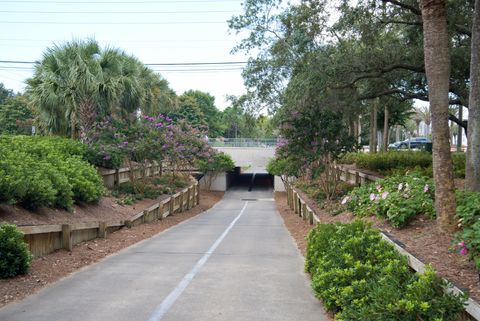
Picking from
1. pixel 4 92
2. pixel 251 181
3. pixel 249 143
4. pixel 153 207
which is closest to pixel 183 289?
pixel 153 207

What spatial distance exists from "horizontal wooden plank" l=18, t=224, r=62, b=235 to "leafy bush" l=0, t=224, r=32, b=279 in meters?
0.78

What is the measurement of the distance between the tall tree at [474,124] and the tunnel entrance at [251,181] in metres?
42.3

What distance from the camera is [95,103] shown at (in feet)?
59.4

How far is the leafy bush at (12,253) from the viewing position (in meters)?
7.21

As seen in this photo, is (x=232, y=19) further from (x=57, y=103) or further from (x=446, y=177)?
(x=446, y=177)

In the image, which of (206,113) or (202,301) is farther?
(206,113)

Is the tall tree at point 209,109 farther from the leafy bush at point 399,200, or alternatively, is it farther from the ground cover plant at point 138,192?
the leafy bush at point 399,200

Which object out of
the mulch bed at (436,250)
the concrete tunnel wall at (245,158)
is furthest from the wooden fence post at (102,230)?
the concrete tunnel wall at (245,158)

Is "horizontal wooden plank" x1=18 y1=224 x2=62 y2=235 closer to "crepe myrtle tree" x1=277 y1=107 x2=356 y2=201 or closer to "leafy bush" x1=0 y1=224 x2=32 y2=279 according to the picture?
"leafy bush" x1=0 y1=224 x2=32 y2=279

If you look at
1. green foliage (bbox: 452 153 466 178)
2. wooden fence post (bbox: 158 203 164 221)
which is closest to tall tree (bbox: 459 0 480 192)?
green foliage (bbox: 452 153 466 178)

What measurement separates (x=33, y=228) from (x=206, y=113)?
9051 centimetres

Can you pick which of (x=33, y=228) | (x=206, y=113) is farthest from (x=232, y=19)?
(x=206, y=113)

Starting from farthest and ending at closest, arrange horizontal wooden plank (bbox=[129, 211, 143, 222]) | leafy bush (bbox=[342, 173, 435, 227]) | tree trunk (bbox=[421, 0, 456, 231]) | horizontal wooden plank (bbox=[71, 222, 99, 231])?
horizontal wooden plank (bbox=[129, 211, 143, 222]), horizontal wooden plank (bbox=[71, 222, 99, 231]), leafy bush (bbox=[342, 173, 435, 227]), tree trunk (bbox=[421, 0, 456, 231])

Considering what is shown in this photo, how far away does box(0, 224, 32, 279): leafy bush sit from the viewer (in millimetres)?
7207
